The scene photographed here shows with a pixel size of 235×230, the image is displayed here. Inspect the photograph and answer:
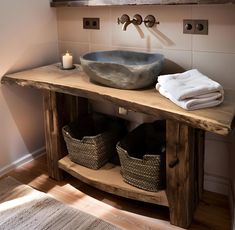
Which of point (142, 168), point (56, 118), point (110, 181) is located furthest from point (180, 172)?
point (56, 118)

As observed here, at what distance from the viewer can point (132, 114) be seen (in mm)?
2264

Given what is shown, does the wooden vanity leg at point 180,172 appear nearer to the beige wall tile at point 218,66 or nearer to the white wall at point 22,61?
the beige wall tile at point 218,66

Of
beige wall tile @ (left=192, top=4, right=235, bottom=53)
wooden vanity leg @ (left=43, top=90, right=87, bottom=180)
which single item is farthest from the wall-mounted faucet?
wooden vanity leg @ (left=43, top=90, right=87, bottom=180)

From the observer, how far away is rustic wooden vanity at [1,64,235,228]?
1.48m

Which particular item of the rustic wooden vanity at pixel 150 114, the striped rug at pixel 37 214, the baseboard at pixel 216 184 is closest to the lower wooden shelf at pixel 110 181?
the rustic wooden vanity at pixel 150 114

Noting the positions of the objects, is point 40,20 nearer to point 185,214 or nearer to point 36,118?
point 36,118

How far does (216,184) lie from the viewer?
205 centimetres

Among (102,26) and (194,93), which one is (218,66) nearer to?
(194,93)

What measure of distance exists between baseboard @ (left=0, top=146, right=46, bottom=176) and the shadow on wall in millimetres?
31

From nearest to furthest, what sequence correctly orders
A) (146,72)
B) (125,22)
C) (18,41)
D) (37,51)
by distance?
(146,72), (125,22), (18,41), (37,51)

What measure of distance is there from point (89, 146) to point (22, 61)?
83cm

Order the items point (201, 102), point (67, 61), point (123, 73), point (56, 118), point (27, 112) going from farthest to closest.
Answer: point (27, 112)
point (67, 61)
point (56, 118)
point (123, 73)
point (201, 102)

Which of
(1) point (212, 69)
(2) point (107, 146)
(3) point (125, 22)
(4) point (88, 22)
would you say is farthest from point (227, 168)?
(4) point (88, 22)

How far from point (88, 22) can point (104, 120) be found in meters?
0.72
